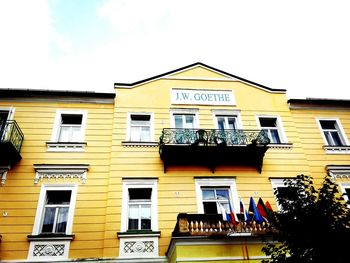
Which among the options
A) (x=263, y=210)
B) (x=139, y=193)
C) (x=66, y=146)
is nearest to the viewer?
(x=263, y=210)

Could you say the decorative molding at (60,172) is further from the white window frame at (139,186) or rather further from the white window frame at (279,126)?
the white window frame at (279,126)

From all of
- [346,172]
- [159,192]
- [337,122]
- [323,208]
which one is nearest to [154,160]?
[159,192]

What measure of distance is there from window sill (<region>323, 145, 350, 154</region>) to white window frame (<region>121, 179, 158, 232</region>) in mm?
7840

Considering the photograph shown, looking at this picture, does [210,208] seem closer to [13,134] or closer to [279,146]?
[279,146]

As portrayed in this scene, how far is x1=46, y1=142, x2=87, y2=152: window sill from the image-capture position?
12.4 metres

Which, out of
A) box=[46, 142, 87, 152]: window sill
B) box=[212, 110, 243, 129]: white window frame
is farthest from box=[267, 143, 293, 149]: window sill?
box=[46, 142, 87, 152]: window sill

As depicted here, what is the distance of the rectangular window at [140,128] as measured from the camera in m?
13.2

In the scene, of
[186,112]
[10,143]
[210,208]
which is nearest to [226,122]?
[186,112]

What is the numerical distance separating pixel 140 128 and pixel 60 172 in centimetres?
382

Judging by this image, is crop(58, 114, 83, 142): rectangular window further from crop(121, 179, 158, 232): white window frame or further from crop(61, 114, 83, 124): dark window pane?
crop(121, 179, 158, 232): white window frame

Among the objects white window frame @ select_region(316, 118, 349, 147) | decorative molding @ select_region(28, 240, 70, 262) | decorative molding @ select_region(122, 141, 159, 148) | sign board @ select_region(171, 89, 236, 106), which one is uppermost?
sign board @ select_region(171, 89, 236, 106)

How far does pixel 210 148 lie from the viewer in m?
12.1

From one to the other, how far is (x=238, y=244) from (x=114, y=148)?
6.14 m

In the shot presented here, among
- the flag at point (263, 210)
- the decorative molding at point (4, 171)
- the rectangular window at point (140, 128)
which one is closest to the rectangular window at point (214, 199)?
the flag at point (263, 210)
